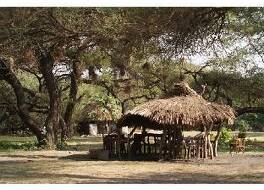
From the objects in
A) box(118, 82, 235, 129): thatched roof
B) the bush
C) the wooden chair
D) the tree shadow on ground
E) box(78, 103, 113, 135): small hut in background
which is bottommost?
the tree shadow on ground

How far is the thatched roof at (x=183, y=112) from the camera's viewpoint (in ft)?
47.4

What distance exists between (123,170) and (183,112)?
245 centimetres

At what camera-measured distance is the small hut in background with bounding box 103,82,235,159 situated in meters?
14.5

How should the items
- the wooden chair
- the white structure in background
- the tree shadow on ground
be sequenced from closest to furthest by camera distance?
1. the tree shadow on ground
2. the wooden chair
3. the white structure in background

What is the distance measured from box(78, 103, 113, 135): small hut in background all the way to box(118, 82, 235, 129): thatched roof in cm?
1262

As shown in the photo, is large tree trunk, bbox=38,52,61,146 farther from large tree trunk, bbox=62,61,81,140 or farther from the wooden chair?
the wooden chair

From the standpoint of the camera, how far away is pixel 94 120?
29328 mm

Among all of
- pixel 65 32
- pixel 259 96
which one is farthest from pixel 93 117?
pixel 65 32

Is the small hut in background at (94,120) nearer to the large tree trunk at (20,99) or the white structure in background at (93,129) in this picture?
the white structure in background at (93,129)

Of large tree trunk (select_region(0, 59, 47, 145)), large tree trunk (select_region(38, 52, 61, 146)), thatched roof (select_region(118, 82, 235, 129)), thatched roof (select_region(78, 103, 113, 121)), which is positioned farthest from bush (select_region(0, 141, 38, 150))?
thatched roof (select_region(78, 103, 113, 121))

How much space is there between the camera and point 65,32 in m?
11.7
